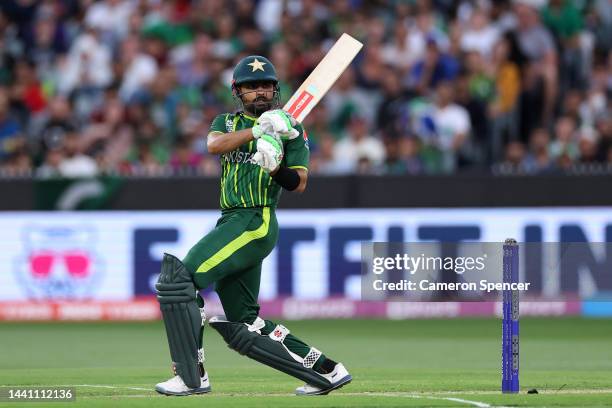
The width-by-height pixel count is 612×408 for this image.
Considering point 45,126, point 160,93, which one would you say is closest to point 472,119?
point 160,93

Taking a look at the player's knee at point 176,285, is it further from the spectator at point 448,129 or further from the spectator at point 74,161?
the spectator at point 448,129

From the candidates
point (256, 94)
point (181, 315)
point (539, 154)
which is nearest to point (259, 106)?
point (256, 94)

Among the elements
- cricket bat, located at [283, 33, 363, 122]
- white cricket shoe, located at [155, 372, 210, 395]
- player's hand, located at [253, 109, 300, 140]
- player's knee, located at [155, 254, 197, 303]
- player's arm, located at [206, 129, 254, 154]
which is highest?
cricket bat, located at [283, 33, 363, 122]

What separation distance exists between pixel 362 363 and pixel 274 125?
425 centimetres

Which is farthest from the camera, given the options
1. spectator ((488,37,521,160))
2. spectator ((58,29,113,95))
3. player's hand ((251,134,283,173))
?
spectator ((58,29,113,95))

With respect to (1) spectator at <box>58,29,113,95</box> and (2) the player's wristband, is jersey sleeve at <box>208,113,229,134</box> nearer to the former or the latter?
(2) the player's wristband

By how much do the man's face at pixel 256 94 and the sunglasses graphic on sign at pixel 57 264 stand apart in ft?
23.9

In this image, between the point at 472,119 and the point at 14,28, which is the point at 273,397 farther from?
the point at 14,28

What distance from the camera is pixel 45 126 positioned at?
1642cm

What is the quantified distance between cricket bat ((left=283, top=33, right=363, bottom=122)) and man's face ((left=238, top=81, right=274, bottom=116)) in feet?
0.92

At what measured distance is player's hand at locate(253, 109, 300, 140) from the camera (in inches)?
308

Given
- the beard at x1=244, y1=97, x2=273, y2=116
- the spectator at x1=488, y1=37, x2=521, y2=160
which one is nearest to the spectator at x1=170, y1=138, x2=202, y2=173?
the spectator at x1=488, y1=37, x2=521, y2=160

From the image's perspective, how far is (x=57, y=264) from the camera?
1519cm

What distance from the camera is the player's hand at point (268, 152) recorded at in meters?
7.78
